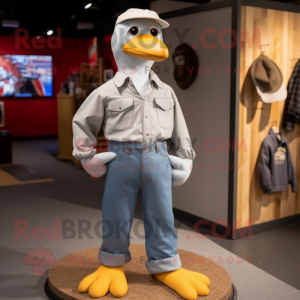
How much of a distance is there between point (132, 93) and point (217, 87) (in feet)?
4.75

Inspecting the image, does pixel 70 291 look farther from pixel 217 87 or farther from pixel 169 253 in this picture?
pixel 217 87

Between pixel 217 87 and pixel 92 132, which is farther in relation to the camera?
pixel 217 87

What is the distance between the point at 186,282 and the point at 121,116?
101 cm

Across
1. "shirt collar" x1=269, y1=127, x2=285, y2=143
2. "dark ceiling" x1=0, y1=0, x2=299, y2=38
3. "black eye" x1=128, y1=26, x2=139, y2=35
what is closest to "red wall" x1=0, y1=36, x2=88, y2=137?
"dark ceiling" x1=0, y1=0, x2=299, y2=38

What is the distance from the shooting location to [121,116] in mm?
2459

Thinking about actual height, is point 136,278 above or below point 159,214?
below

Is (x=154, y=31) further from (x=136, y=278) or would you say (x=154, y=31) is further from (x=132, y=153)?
(x=136, y=278)

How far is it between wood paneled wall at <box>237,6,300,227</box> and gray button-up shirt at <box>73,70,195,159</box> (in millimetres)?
1344

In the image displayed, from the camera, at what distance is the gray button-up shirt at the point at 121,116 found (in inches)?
96.7

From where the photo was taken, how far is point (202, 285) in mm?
2512

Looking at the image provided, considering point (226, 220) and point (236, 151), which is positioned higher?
point (236, 151)

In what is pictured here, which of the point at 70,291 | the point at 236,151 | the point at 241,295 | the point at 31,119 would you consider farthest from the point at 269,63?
the point at 31,119

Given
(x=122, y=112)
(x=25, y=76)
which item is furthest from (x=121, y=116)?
(x=25, y=76)

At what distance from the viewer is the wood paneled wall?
362cm
